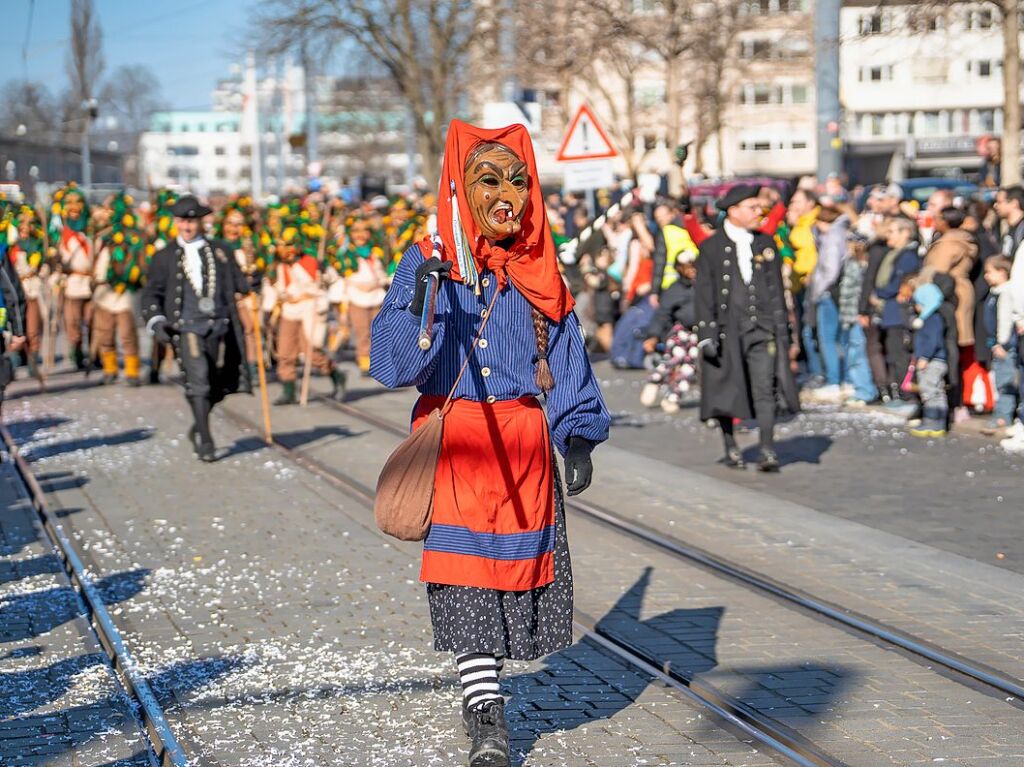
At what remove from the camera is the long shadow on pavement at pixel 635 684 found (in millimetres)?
5938

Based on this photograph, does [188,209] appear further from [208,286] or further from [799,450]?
[799,450]

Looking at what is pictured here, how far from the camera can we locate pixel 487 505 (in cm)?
537

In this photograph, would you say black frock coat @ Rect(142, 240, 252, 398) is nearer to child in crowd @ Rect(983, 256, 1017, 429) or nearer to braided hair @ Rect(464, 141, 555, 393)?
child in crowd @ Rect(983, 256, 1017, 429)

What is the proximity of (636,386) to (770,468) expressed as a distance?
6355 mm

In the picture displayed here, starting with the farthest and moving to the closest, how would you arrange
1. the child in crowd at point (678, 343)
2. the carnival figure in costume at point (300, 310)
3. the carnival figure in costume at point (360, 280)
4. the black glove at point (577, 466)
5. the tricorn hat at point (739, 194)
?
the carnival figure in costume at point (360, 280), the carnival figure in costume at point (300, 310), the child in crowd at point (678, 343), the tricorn hat at point (739, 194), the black glove at point (577, 466)

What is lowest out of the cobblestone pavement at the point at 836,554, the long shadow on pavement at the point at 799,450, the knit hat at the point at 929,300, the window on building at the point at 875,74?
the cobblestone pavement at the point at 836,554

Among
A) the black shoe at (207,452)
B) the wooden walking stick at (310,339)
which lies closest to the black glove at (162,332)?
the black shoe at (207,452)

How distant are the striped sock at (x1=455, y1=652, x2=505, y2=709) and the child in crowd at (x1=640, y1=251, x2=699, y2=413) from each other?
10205mm

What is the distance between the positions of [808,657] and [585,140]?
439 inches

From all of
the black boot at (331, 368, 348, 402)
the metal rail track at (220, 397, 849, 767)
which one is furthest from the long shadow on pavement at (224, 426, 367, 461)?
the metal rail track at (220, 397, 849, 767)

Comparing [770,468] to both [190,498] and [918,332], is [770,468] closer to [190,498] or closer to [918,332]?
[918,332]

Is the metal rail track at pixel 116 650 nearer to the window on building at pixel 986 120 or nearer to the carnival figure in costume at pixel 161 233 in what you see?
the carnival figure in costume at pixel 161 233

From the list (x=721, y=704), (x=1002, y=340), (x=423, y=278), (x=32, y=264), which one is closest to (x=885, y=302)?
(x=1002, y=340)

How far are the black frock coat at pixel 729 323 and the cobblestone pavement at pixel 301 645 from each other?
8.79 feet
